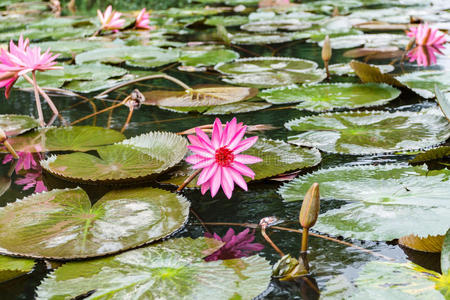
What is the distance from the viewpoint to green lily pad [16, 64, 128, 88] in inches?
83.9

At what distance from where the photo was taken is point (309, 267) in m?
0.74

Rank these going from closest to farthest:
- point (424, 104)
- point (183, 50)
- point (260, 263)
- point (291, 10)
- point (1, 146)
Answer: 1. point (260, 263)
2. point (1, 146)
3. point (424, 104)
4. point (183, 50)
5. point (291, 10)

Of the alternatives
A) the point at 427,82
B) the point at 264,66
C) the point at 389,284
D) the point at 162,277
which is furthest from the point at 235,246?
the point at 264,66

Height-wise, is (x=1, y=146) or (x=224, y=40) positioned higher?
(x=224, y=40)

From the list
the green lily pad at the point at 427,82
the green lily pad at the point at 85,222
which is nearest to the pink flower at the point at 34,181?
the green lily pad at the point at 85,222

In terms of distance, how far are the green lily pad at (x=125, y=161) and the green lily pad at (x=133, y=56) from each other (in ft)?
4.31

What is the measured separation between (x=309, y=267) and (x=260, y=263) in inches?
3.1

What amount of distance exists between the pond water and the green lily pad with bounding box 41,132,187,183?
0.04 meters

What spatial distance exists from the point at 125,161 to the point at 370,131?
0.68 metres

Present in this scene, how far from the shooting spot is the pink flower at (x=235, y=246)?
0.79 m

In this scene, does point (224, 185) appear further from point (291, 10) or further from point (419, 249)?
point (291, 10)

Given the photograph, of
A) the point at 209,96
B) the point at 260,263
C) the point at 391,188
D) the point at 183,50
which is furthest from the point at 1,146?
the point at 183,50

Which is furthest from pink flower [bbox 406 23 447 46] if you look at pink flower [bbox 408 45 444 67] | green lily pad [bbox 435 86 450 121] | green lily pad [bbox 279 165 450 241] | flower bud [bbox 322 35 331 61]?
green lily pad [bbox 279 165 450 241]

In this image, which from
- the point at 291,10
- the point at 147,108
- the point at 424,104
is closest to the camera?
the point at 424,104
